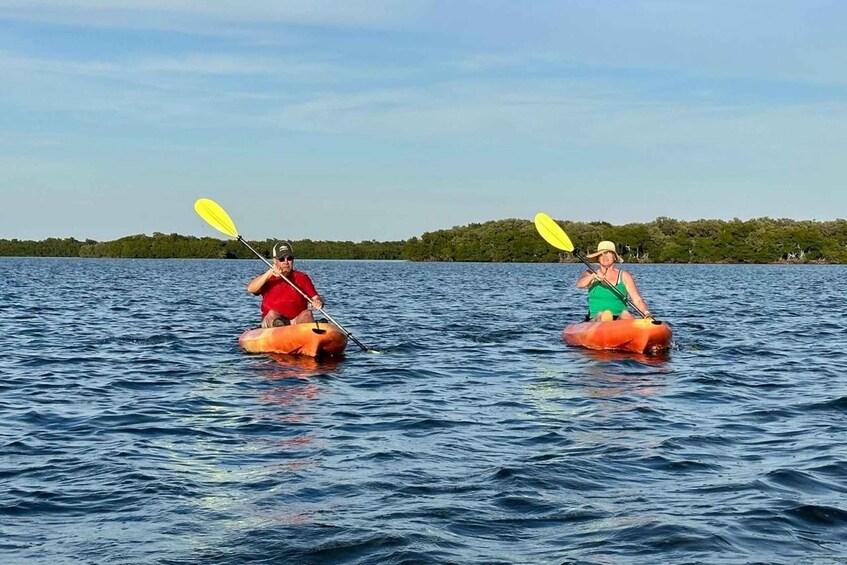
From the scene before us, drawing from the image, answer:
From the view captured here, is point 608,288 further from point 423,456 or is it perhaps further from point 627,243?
point 627,243

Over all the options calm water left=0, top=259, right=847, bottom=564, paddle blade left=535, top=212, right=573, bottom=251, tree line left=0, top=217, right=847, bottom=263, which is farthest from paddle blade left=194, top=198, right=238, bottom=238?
tree line left=0, top=217, right=847, bottom=263

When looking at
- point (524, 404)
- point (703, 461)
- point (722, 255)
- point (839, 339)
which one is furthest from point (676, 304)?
point (722, 255)

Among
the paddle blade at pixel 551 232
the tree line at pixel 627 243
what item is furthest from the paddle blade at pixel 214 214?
the tree line at pixel 627 243

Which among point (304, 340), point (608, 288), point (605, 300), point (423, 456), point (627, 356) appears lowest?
point (423, 456)

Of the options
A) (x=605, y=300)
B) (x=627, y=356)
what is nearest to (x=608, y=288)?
(x=605, y=300)

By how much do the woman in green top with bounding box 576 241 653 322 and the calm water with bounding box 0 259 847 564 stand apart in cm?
91

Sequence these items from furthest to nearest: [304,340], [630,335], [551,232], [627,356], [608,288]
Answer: [551,232]
[608,288]
[630,335]
[627,356]
[304,340]

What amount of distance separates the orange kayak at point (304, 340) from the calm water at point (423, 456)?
1.03 feet

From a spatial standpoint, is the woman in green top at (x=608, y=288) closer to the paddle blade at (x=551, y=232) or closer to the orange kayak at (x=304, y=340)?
the paddle blade at (x=551, y=232)

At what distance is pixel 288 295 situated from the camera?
51.8ft

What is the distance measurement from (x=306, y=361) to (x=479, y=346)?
3913 millimetres

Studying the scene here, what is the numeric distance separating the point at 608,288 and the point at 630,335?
3.03 feet

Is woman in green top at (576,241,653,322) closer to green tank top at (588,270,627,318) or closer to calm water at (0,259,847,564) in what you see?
green tank top at (588,270,627,318)

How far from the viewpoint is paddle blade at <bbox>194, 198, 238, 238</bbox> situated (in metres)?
18.1
